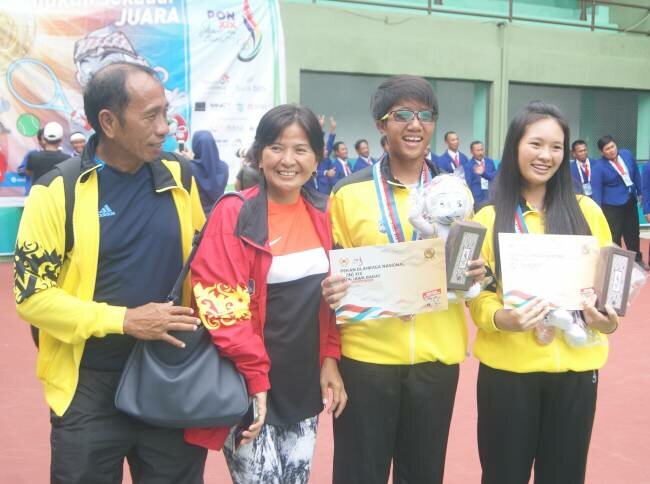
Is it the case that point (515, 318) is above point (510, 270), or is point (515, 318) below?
below

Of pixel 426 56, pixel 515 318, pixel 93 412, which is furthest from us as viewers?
pixel 426 56

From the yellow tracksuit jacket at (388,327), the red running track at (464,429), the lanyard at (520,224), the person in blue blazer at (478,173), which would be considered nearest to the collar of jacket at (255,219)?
→ the yellow tracksuit jacket at (388,327)

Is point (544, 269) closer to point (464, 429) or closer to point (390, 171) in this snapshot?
point (390, 171)

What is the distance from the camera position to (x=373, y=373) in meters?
2.75

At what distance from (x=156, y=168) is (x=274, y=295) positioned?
59 centimetres

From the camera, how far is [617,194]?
11.3 metres

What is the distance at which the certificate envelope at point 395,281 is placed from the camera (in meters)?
2.58

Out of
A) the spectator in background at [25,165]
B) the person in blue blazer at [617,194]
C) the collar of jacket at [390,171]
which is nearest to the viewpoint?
the collar of jacket at [390,171]

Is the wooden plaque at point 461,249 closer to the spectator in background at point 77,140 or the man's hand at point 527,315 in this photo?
the man's hand at point 527,315

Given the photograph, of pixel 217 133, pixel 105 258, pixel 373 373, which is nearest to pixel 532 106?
pixel 373 373

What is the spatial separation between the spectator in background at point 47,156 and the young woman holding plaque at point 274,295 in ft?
20.5

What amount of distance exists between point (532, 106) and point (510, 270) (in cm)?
69

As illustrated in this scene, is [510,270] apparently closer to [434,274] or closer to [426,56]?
[434,274]

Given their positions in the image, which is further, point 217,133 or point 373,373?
point 217,133
